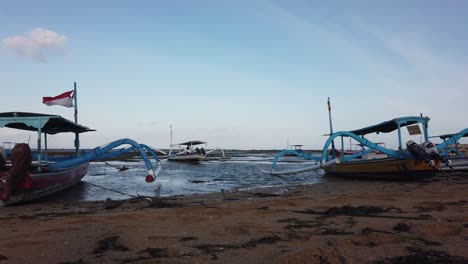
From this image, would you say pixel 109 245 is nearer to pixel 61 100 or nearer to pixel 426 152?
pixel 426 152

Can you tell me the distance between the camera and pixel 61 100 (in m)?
19.0

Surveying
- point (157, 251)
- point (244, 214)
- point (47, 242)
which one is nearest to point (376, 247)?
point (157, 251)

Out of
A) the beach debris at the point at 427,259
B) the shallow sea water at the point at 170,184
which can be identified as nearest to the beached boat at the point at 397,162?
the shallow sea water at the point at 170,184

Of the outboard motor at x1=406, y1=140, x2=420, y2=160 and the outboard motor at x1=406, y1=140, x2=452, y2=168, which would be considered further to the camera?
the outboard motor at x1=406, y1=140, x2=420, y2=160

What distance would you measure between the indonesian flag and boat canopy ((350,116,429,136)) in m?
17.4

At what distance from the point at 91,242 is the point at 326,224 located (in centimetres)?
429

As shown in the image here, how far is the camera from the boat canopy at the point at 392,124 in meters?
17.8

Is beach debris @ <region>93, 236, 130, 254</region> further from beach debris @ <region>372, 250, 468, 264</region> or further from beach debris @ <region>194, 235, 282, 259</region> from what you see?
beach debris @ <region>372, 250, 468, 264</region>

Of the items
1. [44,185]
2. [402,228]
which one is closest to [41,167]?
[44,185]

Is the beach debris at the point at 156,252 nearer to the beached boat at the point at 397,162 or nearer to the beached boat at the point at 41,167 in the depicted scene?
the beached boat at the point at 41,167

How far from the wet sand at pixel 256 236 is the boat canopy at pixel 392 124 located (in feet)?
32.5

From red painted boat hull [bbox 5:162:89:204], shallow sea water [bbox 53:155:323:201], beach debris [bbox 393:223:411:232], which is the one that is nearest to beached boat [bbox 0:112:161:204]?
red painted boat hull [bbox 5:162:89:204]

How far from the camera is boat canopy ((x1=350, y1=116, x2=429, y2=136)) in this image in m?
17.8

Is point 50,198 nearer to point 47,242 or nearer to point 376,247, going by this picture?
point 47,242
